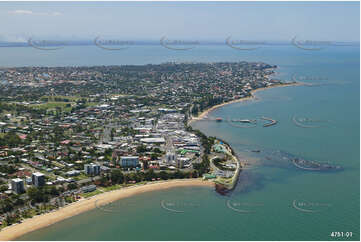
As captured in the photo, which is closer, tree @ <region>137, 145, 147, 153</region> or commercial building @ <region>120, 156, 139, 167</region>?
commercial building @ <region>120, 156, 139, 167</region>

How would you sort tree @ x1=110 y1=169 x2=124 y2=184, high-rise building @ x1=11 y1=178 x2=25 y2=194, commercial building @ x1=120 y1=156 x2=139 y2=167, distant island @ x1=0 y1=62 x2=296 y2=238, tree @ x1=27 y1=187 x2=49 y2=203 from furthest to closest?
commercial building @ x1=120 y1=156 x2=139 y2=167 → tree @ x1=110 y1=169 x2=124 y2=184 → distant island @ x1=0 y1=62 x2=296 y2=238 → high-rise building @ x1=11 y1=178 x2=25 y2=194 → tree @ x1=27 y1=187 x2=49 y2=203

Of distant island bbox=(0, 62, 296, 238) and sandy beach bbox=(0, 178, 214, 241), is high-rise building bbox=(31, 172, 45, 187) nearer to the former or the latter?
distant island bbox=(0, 62, 296, 238)

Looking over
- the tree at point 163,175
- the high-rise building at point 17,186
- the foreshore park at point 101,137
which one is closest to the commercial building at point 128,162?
the foreshore park at point 101,137

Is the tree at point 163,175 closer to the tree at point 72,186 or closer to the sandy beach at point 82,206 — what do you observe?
the sandy beach at point 82,206

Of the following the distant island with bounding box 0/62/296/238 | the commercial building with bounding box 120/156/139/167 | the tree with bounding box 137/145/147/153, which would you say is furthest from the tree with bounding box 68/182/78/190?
the tree with bounding box 137/145/147/153

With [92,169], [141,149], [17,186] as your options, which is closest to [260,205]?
[92,169]

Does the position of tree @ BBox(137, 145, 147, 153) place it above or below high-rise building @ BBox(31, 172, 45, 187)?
above
